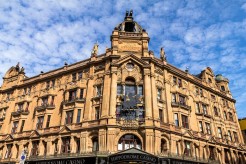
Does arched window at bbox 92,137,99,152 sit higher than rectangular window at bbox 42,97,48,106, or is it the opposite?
rectangular window at bbox 42,97,48,106

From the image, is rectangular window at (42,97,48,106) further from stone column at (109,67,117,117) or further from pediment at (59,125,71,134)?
stone column at (109,67,117,117)

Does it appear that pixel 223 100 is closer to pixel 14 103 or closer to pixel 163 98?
pixel 163 98

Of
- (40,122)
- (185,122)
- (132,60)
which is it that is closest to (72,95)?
(40,122)

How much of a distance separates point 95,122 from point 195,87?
61.6ft

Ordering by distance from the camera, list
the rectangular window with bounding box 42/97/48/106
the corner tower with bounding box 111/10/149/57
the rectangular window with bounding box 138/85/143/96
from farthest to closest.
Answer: the rectangular window with bounding box 42/97/48/106 < the corner tower with bounding box 111/10/149/57 < the rectangular window with bounding box 138/85/143/96

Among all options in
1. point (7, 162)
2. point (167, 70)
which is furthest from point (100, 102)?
point (7, 162)

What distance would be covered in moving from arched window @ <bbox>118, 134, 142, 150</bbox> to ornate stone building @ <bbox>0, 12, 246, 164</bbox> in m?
0.11

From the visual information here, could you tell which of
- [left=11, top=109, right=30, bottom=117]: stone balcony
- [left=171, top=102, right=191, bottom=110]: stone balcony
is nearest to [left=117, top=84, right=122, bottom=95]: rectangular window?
[left=171, top=102, right=191, bottom=110]: stone balcony

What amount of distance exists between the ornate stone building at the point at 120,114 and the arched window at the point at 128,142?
112mm

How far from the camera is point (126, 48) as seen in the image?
99.7ft

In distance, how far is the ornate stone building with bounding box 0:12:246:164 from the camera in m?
24.5

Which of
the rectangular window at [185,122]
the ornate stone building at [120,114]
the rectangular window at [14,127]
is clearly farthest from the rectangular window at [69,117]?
the rectangular window at [185,122]

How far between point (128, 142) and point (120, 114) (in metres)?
3.45

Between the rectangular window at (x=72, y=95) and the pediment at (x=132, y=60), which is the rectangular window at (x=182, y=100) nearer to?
the pediment at (x=132, y=60)
